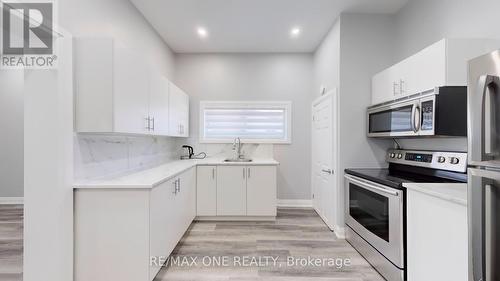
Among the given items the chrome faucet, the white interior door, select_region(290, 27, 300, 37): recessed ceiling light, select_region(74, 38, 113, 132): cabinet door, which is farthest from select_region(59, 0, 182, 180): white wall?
the white interior door

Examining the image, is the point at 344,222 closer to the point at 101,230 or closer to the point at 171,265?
the point at 171,265

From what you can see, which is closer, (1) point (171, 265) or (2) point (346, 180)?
(1) point (171, 265)

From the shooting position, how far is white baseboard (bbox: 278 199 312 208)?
463cm

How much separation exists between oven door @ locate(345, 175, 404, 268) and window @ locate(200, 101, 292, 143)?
1893 mm

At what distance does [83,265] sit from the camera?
6.33 ft

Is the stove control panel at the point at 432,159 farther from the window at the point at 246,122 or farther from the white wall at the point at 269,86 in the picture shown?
the window at the point at 246,122

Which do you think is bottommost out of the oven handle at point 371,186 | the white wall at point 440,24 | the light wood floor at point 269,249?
the light wood floor at point 269,249

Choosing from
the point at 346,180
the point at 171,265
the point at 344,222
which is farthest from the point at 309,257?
the point at 171,265

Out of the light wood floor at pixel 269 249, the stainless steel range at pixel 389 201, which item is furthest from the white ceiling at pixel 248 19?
the light wood floor at pixel 269 249

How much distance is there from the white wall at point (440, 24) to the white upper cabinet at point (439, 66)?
18 centimetres

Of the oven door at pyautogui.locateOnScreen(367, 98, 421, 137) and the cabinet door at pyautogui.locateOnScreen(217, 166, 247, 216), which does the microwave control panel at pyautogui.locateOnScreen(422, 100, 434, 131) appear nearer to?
the oven door at pyautogui.locateOnScreen(367, 98, 421, 137)

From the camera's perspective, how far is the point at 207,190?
3.81 meters

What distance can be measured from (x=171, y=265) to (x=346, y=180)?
7.05ft

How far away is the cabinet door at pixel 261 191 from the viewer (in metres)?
3.80
